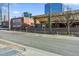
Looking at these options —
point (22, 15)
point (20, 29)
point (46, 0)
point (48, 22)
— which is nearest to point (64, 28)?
point (48, 22)

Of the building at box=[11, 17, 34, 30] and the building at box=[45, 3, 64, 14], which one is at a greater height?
the building at box=[45, 3, 64, 14]

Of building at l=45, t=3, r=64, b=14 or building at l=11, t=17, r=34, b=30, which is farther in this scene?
building at l=11, t=17, r=34, b=30

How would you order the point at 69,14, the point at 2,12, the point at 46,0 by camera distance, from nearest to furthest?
the point at 46,0 → the point at 2,12 → the point at 69,14

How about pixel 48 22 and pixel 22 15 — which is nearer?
pixel 22 15

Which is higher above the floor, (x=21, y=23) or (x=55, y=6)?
(x=55, y=6)

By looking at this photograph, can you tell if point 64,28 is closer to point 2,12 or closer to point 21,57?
point 2,12

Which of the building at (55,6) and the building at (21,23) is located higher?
the building at (55,6)

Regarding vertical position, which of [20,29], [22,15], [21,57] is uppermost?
[22,15]

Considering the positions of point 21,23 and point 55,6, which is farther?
point 21,23

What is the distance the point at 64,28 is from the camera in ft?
53.4

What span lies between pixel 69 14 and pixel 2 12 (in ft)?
27.1

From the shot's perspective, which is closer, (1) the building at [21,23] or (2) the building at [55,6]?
(2) the building at [55,6]

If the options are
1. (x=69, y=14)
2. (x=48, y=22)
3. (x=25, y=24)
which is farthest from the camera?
(x=69, y=14)

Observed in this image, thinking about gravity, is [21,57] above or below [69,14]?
below
